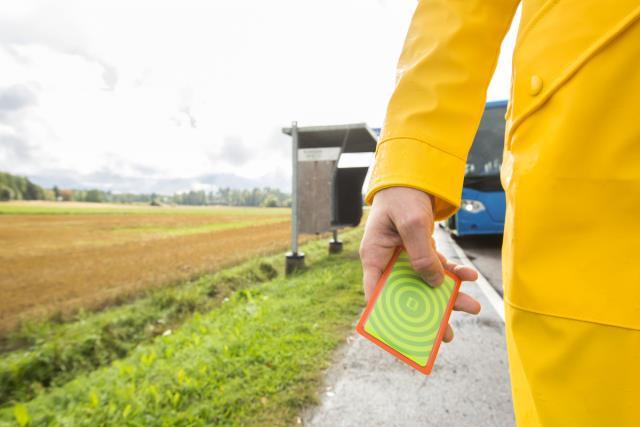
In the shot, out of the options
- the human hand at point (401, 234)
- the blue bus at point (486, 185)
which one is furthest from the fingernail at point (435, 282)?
the blue bus at point (486, 185)

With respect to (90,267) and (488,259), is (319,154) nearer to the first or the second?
(488,259)

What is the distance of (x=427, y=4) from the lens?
872 mm

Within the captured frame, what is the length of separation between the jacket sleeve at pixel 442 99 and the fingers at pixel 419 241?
83 mm

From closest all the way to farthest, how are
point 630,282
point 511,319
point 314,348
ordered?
point 630,282 → point 511,319 → point 314,348

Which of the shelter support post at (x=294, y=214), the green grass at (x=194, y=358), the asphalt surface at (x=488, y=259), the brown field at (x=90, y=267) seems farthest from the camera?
the shelter support post at (x=294, y=214)

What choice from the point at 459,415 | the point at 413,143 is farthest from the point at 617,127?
the point at 459,415

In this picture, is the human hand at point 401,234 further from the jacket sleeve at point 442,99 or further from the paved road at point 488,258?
the paved road at point 488,258

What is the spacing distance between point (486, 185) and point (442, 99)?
22.4 ft

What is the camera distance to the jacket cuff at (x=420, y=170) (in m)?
0.79

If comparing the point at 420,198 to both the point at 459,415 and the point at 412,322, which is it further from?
the point at 459,415

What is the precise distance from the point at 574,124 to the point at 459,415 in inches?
62.7

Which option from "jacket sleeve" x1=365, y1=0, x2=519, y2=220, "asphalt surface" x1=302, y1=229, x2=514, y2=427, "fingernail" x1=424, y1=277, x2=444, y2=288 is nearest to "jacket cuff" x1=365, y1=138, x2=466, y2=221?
"jacket sleeve" x1=365, y1=0, x2=519, y2=220

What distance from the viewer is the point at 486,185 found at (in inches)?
273

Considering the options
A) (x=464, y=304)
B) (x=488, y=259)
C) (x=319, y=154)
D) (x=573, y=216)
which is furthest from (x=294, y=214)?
(x=573, y=216)
